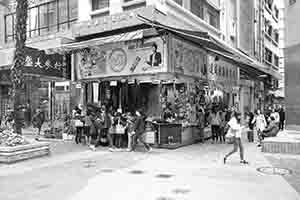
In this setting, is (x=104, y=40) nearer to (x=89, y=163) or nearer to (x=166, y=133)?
(x=166, y=133)

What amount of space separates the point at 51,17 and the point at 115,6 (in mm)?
7372

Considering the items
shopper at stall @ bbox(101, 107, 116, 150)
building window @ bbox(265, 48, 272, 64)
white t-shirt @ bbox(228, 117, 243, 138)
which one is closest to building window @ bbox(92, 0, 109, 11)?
shopper at stall @ bbox(101, 107, 116, 150)

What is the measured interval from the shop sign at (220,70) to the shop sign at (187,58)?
3.79ft

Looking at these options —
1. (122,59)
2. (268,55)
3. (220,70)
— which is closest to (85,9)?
(122,59)

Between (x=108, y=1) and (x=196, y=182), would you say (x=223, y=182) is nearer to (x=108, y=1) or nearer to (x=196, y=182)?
(x=196, y=182)

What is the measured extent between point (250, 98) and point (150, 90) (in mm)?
20425

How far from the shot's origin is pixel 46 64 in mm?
14477

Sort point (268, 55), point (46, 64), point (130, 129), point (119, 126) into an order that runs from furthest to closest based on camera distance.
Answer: point (268, 55) → point (46, 64) → point (119, 126) → point (130, 129)

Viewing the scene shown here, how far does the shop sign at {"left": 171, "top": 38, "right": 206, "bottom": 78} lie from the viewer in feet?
40.2

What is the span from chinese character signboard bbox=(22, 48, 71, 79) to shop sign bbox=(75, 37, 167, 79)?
786 millimetres

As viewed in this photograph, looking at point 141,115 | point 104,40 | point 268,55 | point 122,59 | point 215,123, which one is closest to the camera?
point 141,115

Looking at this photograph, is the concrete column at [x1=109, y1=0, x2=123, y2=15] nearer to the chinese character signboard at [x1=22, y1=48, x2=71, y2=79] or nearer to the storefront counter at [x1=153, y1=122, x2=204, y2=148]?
the chinese character signboard at [x1=22, y1=48, x2=71, y2=79]

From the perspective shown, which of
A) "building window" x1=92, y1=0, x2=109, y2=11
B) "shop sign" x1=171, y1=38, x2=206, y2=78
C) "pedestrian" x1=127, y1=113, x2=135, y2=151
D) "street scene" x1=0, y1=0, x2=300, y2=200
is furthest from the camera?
"building window" x1=92, y1=0, x2=109, y2=11

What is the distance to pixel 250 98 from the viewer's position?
3100 centimetres
